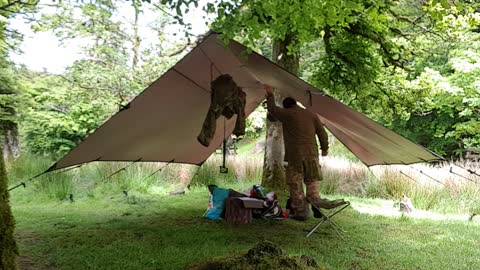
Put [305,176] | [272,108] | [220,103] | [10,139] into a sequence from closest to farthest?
1. [220,103]
2. [272,108]
3. [305,176]
4. [10,139]

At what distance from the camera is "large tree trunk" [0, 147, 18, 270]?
1.76 metres

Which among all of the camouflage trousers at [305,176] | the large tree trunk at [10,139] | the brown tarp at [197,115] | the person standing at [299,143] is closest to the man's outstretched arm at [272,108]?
the person standing at [299,143]

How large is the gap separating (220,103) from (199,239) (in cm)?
121

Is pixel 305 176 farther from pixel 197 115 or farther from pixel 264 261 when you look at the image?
pixel 264 261

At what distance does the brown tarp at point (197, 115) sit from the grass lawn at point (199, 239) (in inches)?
27.0

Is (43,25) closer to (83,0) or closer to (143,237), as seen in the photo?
(83,0)

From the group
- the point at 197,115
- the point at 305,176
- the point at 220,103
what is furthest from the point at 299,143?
the point at 197,115

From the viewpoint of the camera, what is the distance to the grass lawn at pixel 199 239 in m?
3.10

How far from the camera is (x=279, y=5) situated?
3273 millimetres

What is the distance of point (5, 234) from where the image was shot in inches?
70.6

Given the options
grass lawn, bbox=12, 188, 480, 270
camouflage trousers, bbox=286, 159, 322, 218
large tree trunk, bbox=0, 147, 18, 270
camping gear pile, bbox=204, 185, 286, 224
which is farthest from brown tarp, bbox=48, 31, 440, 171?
large tree trunk, bbox=0, 147, 18, 270

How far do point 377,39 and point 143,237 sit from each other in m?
4.63

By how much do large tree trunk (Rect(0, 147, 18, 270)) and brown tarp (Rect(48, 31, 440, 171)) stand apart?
163cm

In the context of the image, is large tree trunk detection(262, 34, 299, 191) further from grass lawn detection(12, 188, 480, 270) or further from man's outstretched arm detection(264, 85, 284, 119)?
man's outstretched arm detection(264, 85, 284, 119)
